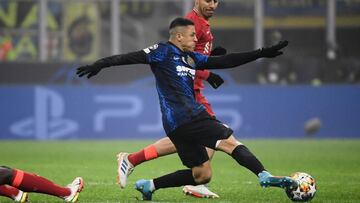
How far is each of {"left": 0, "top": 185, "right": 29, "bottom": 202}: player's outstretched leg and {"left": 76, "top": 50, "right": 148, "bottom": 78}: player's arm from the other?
1.36 metres

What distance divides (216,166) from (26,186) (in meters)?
6.58

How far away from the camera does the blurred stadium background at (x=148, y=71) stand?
2119cm

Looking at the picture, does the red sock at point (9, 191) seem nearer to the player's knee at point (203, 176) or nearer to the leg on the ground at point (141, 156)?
the leg on the ground at point (141, 156)

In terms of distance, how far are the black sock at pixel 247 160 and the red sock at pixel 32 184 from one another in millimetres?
1750

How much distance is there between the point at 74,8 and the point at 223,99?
523 cm

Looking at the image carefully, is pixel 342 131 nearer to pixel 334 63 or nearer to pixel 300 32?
pixel 334 63

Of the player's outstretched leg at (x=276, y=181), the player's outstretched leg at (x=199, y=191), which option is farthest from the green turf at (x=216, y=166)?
the player's outstretched leg at (x=276, y=181)

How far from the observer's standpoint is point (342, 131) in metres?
21.6

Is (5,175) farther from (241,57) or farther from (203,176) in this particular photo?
(241,57)

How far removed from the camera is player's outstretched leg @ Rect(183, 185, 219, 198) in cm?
1012

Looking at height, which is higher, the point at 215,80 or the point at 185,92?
the point at 215,80

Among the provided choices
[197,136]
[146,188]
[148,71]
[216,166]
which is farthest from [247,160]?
[148,71]

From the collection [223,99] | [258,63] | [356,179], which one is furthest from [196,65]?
[258,63]

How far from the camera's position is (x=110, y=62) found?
349 inches
